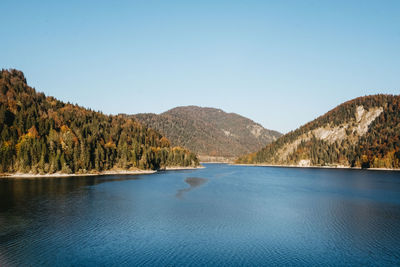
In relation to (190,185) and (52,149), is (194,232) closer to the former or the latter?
(190,185)

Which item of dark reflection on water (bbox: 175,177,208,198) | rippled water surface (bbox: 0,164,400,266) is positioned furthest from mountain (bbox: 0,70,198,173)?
rippled water surface (bbox: 0,164,400,266)

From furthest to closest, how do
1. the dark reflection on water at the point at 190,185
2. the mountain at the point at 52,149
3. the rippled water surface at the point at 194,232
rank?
1. the mountain at the point at 52,149
2. the dark reflection on water at the point at 190,185
3. the rippled water surface at the point at 194,232

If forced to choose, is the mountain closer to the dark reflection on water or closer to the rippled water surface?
the dark reflection on water

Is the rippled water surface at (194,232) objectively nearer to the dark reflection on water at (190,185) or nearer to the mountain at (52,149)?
the dark reflection on water at (190,185)

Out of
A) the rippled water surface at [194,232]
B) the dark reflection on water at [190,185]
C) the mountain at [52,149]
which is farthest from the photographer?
the mountain at [52,149]

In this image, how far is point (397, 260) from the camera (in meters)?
29.8

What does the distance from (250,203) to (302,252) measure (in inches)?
1326

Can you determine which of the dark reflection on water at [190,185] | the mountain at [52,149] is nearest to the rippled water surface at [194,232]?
the dark reflection on water at [190,185]

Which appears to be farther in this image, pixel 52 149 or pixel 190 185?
pixel 52 149

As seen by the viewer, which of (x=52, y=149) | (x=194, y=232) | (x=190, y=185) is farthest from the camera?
(x=52, y=149)

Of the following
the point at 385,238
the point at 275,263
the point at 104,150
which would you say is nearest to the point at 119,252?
the point at 275,263

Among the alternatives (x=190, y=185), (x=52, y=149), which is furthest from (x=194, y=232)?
(x=52, y=149)

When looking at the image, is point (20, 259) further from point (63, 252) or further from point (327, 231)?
point (327, 231)

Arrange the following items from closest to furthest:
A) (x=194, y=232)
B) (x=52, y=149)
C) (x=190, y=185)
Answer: (x=194, y=232)
(x=190, y=185)
(x=52, y=149)
